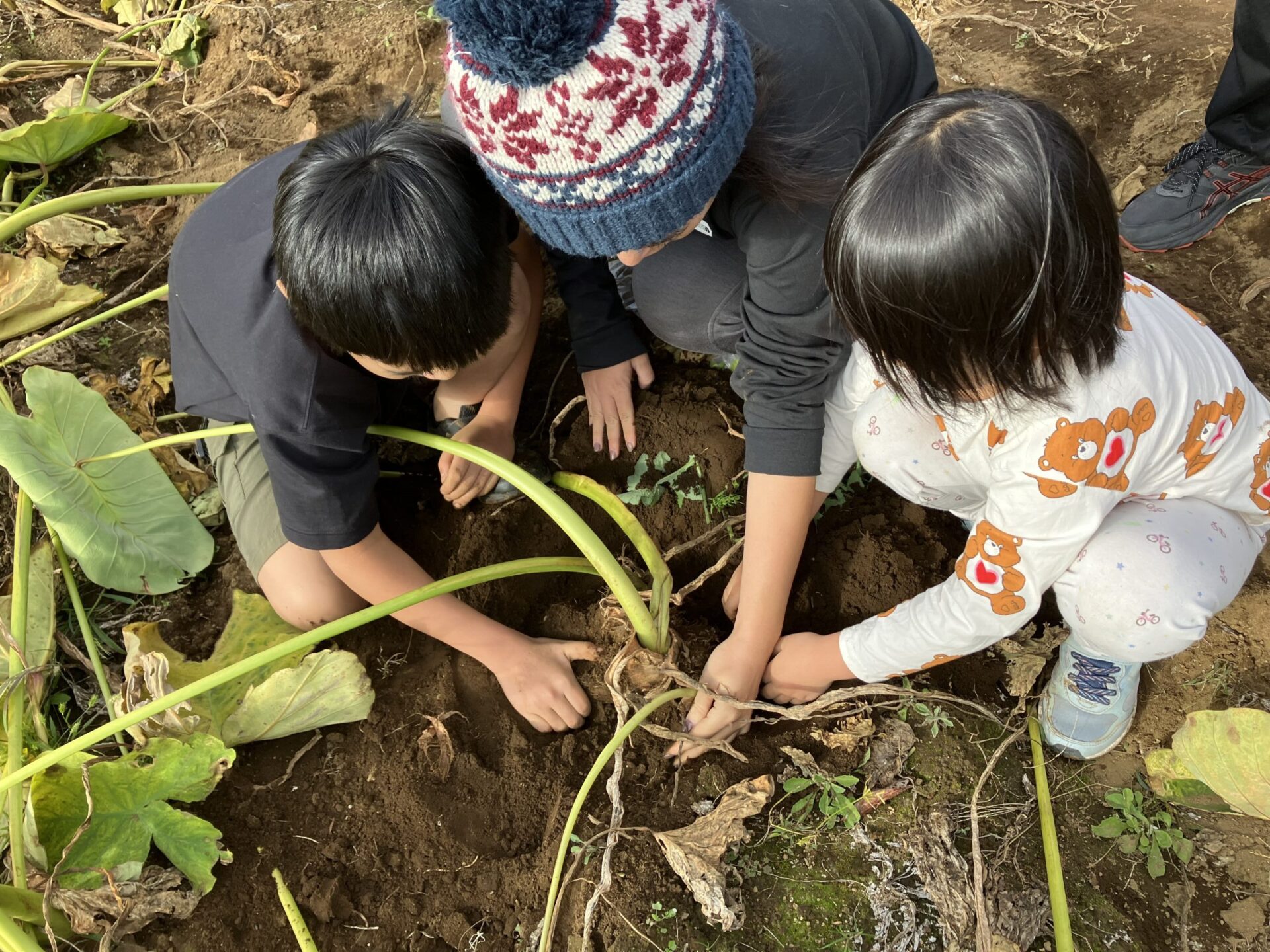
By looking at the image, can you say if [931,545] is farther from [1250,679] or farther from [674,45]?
[674,45]

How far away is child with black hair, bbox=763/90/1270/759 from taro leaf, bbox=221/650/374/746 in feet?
2.00

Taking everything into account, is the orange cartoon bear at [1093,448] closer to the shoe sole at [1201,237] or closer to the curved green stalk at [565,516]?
the curved green stalk at [565,516]

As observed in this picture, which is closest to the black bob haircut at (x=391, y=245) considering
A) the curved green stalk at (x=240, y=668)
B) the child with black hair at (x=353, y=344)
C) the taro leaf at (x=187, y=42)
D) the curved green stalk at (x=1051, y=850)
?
the child with black hair at (x=353, y=344)

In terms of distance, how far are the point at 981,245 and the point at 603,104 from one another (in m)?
0.37

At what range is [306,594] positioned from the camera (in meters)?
1.42

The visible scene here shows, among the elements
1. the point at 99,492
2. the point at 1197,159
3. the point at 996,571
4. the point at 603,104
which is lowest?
the point at 99,492

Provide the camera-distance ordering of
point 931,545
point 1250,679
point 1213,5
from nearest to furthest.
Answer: point 1250,679, point 931,545, point 1213,5

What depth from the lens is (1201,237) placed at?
1755 mm

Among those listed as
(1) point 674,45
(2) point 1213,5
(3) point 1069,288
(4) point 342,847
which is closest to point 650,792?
(4) point 342,847

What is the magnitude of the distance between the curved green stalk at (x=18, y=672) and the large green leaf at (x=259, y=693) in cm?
15

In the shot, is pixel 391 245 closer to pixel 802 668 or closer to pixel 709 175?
pixel 709 175

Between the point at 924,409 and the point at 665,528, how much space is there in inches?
20.0

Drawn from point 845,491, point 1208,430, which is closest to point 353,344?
point 845,491

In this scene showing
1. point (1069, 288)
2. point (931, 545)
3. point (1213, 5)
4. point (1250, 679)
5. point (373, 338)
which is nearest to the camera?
point (1069, 288)
